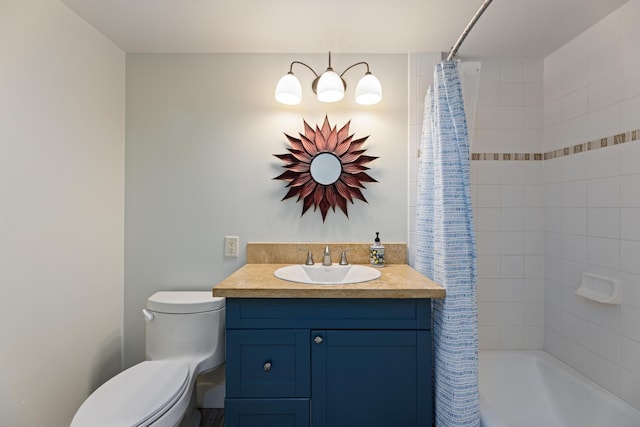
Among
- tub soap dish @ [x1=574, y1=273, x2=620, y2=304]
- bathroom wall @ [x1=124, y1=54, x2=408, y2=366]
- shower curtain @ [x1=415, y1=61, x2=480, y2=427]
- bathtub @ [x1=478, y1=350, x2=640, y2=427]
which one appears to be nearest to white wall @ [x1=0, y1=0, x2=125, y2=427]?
bathroom wall @ [x1=124, y1=54, x2=408, y2=366]

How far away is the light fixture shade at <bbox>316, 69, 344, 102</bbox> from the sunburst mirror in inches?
6.6

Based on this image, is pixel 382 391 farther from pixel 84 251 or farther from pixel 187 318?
pixel 84 251

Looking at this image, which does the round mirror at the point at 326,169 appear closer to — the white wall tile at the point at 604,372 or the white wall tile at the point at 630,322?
the white wall tile at the point at 630,322

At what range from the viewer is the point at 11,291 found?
1.22 metres

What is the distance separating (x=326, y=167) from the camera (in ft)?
6.01

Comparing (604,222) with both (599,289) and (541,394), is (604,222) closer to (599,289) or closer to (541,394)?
(599,289)

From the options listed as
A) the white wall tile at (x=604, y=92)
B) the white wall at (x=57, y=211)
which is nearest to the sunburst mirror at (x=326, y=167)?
the white wall at (x=57, y=211)

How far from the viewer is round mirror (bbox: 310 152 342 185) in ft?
5.99

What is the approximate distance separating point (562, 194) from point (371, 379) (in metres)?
1.51

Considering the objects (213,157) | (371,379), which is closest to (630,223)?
(371,379)

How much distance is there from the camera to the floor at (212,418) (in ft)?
5.55

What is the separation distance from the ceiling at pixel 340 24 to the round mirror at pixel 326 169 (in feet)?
2.14

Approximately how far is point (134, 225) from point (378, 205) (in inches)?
60.1

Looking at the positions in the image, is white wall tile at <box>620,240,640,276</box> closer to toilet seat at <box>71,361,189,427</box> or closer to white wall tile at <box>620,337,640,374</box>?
white wall tile at <box>620,337,640,374</box>
